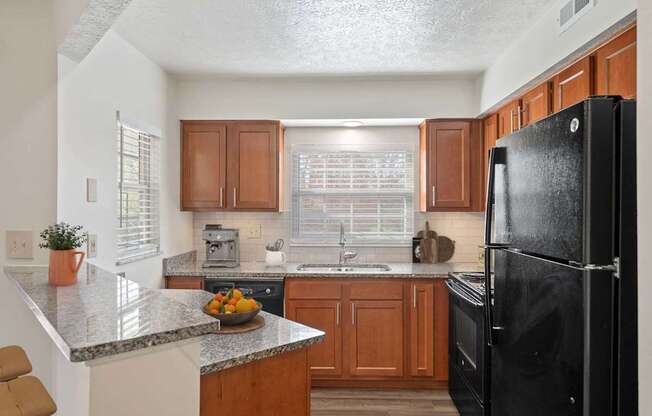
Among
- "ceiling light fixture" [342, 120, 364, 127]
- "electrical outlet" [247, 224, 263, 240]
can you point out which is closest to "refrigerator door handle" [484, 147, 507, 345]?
"ceiling light fixture" [342, 120, 364, 127]

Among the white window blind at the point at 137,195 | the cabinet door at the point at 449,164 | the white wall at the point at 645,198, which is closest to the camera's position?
the white wall at the point at 645,198

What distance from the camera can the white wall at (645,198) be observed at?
762mm

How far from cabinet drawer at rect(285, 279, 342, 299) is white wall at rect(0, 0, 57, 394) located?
1.77m

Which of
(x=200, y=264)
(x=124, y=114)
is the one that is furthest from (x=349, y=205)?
(x=124, y=114)

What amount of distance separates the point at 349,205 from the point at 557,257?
8.97 ft

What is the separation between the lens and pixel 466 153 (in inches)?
148

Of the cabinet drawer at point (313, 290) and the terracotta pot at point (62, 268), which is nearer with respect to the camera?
the terracotta pot at point (62, 268)

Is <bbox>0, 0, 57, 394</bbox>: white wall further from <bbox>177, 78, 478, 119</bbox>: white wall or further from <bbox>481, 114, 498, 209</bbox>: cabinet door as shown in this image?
<bbox>481, 114, 498, 209</bbox>: cabinet door

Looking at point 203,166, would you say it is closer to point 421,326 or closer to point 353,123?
point 353,123

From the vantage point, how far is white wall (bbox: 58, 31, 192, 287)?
2.28 m

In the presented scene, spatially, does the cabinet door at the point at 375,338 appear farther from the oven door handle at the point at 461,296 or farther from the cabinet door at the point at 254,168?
the cabinet door at the point at 254,168

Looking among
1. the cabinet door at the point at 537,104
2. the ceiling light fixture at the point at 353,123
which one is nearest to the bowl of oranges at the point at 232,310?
the cabinet door at the point at 537,104

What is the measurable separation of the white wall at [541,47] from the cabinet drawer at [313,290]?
1.80 metres

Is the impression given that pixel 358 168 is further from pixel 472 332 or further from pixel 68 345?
pixel 68 345
